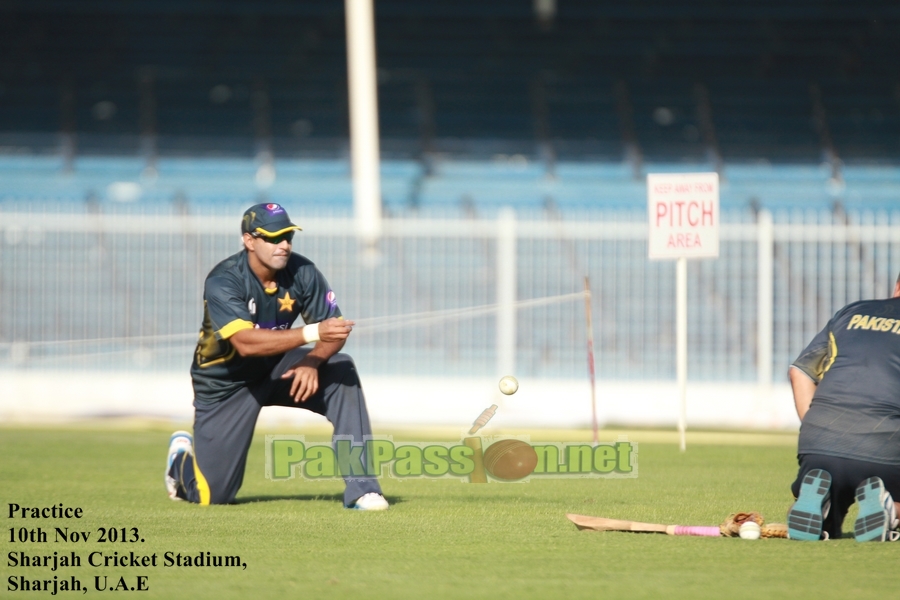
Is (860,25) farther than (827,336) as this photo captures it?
Yes

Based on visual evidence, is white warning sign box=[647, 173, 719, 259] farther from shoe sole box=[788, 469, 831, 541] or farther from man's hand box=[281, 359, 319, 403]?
shoe sole box=[788, 469, 831, 541]

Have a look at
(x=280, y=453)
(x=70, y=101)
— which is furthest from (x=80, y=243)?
(x=70, y=101)

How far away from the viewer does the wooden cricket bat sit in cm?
485

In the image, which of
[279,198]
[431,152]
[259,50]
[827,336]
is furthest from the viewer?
[259,50]

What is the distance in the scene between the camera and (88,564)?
4.21 m

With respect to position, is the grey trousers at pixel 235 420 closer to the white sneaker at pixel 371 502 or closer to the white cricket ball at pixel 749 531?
the white sneaker at pixel 371 502

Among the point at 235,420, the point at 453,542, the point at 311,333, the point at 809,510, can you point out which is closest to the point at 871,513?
the point at 809,510

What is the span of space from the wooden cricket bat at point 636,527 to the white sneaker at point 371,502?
1073 mm

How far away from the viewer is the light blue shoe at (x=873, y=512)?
4.66m

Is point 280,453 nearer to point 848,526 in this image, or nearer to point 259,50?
point 848,526

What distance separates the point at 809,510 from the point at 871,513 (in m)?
0.24

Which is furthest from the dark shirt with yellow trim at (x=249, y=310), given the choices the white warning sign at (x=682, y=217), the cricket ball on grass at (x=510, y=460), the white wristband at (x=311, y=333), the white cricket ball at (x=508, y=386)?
the white warning sign at (x=682, y=217)

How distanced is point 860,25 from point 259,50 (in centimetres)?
1041

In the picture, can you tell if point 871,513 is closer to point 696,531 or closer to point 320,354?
point 696,531
